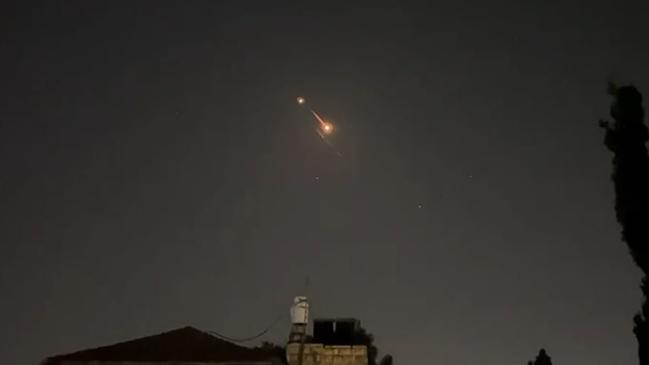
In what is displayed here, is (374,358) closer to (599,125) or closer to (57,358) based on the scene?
(57,358)

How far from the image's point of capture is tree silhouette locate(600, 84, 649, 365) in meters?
25.3

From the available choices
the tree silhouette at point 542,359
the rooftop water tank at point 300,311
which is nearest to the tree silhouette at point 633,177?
the tree silhouette at point 542,359

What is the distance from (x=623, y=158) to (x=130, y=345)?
2197 cm

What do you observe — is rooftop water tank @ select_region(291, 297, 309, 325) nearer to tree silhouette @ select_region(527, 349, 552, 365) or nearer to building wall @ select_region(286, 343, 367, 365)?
building wall @ select_region(286, 343, 367, 365)

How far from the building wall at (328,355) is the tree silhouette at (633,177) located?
1233cm

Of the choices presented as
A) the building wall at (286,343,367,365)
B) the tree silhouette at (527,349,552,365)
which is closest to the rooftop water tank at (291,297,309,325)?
the building wall at (286,343,367,365)

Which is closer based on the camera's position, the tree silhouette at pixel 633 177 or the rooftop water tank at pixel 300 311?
the rooftop water tank at pixel 300 311

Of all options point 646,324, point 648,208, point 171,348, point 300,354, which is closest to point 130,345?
point 171,348

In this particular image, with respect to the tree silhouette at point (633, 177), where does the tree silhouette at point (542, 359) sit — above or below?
below

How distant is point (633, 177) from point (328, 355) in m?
16.8

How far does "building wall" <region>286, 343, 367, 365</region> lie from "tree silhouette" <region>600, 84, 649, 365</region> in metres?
12.3

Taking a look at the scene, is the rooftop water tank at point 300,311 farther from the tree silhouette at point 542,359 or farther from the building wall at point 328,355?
the tree silhouette at point 542,359

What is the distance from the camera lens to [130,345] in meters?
17.0

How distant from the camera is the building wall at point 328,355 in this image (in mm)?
18141
